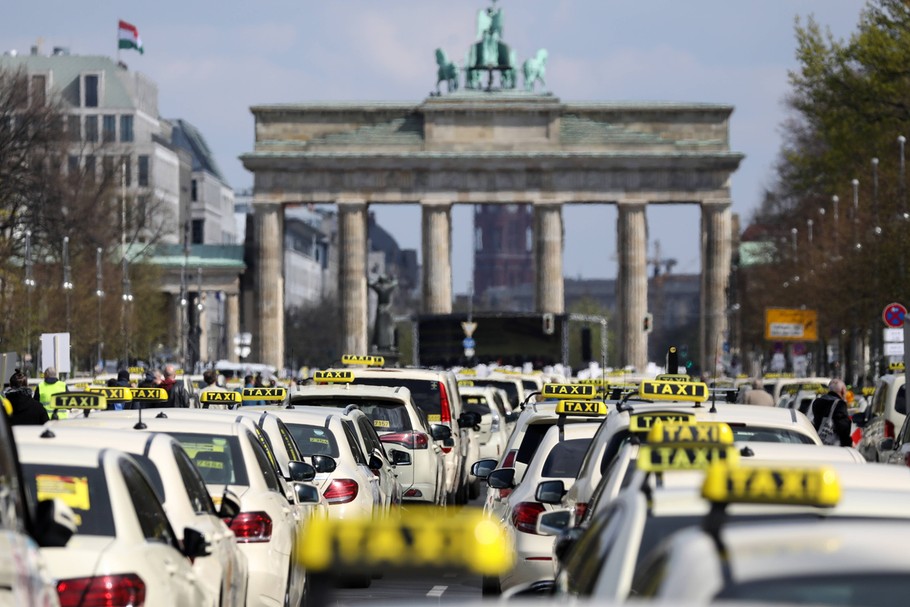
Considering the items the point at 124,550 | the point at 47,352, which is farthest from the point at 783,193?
the point at 124,550

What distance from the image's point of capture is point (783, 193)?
118 m

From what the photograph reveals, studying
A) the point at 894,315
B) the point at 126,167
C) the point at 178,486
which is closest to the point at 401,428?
the point at 178,486

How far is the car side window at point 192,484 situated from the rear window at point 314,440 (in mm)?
6275

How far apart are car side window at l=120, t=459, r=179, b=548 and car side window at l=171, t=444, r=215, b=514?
1048 millimetres

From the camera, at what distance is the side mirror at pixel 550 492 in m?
13.1

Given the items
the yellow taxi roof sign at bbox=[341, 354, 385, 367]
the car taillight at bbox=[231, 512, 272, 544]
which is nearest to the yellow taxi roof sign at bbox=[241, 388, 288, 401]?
the yellow taxi roof sign at bbox=[341, 354, 385, 367]

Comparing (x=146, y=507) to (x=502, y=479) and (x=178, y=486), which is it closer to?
(x=178, y=486)

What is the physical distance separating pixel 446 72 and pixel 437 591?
97896 millimetres

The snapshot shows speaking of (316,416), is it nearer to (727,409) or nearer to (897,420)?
(727,409)

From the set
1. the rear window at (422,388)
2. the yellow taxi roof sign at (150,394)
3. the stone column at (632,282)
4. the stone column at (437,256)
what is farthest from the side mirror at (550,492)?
the stone column at (437,256)

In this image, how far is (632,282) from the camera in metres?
114

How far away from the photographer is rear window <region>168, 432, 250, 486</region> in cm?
1275

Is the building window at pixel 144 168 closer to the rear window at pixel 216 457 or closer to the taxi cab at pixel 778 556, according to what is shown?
the rear window at pixel 216 457

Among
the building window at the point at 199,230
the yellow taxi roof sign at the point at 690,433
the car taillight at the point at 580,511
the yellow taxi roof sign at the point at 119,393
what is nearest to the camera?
the yellow taxi roof sign at the point at 690,433
